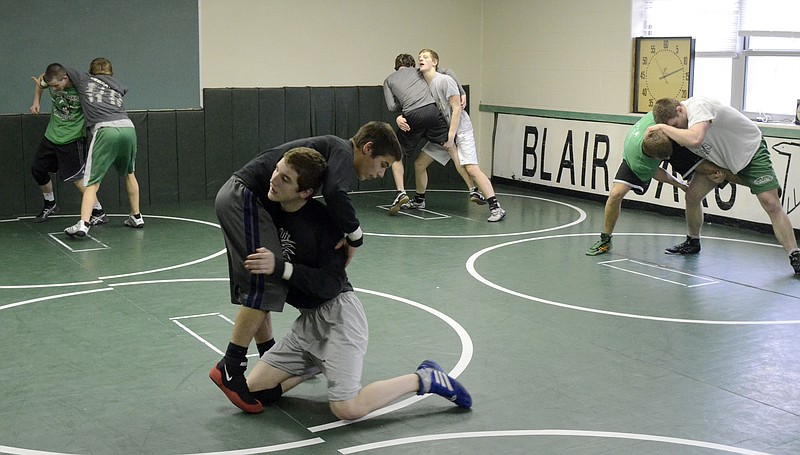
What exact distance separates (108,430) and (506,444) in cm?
177

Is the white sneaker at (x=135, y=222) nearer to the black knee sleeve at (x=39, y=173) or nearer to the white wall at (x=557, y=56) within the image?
the black knee sleeve at (x=39, y=173)

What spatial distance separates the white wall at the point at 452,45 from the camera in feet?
37.6

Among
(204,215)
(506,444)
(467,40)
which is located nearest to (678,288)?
(506,444)

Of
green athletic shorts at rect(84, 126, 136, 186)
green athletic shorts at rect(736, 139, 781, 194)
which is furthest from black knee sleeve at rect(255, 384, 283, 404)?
green athletic shorts at rect(84, 126, 136, 186)

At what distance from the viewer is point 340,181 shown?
15.0ft

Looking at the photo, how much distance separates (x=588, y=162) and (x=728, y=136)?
A: 381 cm

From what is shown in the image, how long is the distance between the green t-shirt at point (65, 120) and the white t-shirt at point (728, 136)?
5.64 meters

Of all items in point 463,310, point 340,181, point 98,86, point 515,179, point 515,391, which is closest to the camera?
point 340,181

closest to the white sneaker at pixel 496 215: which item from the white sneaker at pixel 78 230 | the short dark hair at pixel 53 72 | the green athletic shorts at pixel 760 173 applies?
the green athletic shorts at pixel 760 173

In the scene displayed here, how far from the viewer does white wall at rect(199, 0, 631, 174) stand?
1145 cm

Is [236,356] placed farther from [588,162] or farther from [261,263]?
[588,162]

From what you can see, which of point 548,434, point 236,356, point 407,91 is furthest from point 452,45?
point 548,434

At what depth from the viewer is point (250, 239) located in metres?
4.62

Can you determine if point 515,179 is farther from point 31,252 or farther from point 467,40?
point 31,252
